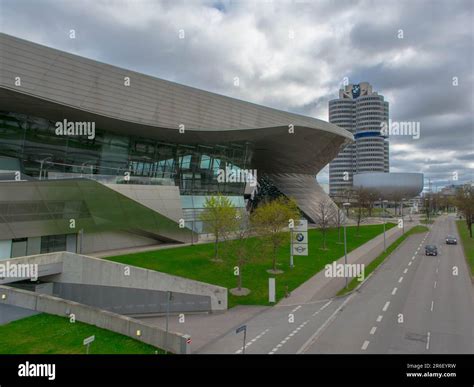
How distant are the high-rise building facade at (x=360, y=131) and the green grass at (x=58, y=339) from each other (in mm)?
135498

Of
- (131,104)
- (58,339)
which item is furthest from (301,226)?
(131,104)

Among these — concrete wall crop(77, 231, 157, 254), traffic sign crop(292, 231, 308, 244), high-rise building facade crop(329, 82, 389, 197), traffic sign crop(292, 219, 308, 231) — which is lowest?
concrete wall crop(77, 231, 157, 254)

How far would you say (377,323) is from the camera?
1276cm

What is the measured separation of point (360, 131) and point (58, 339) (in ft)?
508

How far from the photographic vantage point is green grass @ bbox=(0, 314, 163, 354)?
10445 mm

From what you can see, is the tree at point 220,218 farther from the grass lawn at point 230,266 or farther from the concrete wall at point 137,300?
the concrete wall at point 137,300

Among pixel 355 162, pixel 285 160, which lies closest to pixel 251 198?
pixel 285 160

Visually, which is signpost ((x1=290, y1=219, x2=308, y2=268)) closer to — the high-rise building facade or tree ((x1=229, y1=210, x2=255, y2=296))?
tree ((x1=229, y1=210, x2=255, y2=296))

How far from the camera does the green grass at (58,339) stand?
1045cm

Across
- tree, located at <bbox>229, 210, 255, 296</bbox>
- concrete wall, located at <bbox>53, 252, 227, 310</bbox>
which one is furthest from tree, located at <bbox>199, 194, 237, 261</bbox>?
concrete wall, located at <bbox>53, 252, 227, 310</bbox>

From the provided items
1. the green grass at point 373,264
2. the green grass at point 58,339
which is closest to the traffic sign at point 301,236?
the green grass at point 373,264

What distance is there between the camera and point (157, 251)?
2450cm

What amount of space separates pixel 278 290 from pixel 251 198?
40480 millimetres

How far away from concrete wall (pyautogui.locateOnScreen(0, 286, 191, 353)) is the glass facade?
9.49 metres
